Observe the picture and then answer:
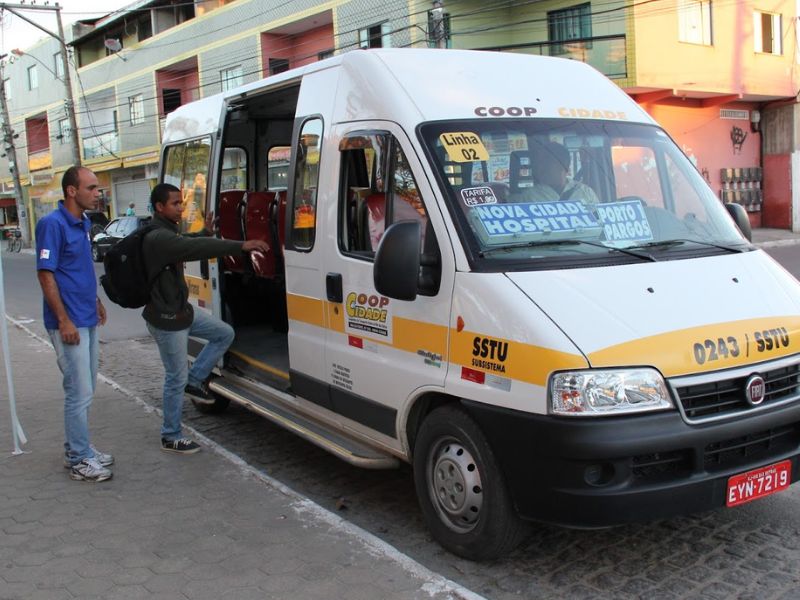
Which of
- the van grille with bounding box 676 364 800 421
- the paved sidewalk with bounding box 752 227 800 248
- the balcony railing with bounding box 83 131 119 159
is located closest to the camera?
the van grille with bounding box 676 364 800 421

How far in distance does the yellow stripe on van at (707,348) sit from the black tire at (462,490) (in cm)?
76

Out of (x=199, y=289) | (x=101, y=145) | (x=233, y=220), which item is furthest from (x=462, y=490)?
(x=101, y=145)

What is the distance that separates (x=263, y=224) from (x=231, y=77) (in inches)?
938

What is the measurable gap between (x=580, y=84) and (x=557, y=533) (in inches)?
104

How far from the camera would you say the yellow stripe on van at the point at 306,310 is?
489cm

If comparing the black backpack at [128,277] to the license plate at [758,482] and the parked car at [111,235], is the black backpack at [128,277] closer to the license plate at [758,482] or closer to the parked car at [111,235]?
the license plate at [758,482]

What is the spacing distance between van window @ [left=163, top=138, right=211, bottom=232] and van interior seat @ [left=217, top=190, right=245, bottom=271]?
29 centimetres

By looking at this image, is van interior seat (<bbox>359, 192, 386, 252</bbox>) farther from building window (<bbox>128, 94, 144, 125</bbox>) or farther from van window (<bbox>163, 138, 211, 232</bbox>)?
building window (<bbox>128, 94, 144, 125</bbox>)

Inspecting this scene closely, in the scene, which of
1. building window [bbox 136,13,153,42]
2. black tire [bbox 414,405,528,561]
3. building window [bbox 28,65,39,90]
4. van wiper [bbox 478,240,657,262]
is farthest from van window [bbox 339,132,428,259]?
building window [bbox 28,65,39,90]

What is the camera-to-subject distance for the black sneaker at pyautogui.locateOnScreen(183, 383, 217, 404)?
20.6 ft

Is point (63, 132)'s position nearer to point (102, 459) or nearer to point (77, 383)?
point (102, 459)

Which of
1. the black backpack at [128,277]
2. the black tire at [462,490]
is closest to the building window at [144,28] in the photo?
the black backpack at [128,277]

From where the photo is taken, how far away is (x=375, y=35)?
22.7 meters

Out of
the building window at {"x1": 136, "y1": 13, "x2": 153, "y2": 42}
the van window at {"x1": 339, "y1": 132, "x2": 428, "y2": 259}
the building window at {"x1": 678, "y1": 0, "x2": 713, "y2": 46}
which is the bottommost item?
the van window at {"x1": 339, "y1": 132, "x2": 428, "y2": 259}
